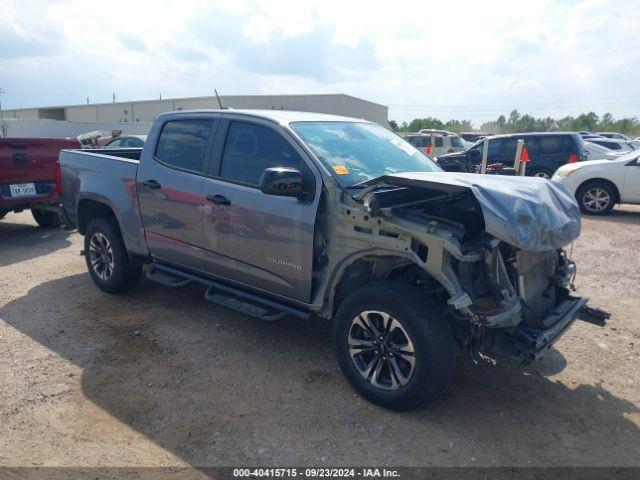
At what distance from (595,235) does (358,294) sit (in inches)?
270

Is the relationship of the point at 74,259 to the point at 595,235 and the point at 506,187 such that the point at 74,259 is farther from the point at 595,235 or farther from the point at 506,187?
the point at 595,235

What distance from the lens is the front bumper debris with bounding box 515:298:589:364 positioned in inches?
126

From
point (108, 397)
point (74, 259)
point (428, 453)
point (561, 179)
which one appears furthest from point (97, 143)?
point (428, 453)

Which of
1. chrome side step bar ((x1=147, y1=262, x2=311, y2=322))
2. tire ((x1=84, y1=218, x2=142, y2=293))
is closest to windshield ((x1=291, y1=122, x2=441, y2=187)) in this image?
chrome side step bar ((x1=147, y1=262, x2=311, y2=322))

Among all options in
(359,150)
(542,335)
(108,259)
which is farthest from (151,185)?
(542,335)

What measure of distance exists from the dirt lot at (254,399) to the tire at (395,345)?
172mm

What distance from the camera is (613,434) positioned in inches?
130

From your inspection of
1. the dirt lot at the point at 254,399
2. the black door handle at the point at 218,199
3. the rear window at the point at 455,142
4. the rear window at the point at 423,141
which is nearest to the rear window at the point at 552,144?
the rear window at the point at 423,141

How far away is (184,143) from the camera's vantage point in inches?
191

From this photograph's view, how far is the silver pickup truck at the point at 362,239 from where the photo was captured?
3.26 metres

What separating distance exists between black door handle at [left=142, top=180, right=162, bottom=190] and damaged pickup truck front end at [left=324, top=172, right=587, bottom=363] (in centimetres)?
203

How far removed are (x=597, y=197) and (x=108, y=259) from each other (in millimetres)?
9764

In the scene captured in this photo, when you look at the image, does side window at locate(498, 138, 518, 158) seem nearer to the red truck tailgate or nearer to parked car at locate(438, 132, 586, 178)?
parked car at locate(438, 132, 586, 178)

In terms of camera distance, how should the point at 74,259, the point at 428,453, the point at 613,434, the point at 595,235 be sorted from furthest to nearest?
the point at 595,235, the point at 74,259, the point at 613,434, the point at 428,453
